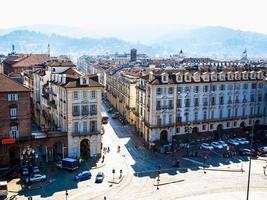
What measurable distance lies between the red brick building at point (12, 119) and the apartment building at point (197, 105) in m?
31.3

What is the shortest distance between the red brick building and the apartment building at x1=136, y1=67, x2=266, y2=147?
3127 cm

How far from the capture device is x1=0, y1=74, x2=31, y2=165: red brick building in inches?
3191

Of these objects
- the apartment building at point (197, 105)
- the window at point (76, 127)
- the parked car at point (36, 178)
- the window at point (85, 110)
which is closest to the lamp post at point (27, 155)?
the parked car at point (36, 178)

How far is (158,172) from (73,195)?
19.9 meters

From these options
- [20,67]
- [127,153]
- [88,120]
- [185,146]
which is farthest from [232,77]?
[20,67]

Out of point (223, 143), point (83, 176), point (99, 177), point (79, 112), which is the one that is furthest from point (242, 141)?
point (83, 176)

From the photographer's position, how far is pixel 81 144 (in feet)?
300

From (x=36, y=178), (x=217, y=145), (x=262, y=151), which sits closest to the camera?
(x=36, y=178)

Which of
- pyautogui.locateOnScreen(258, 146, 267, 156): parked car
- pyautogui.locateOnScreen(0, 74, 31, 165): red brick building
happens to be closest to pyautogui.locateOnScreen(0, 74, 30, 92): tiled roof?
pyautogui.locateOnScreen(0, 74, 31, 165): red brick building

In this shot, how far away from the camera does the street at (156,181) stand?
7031cm

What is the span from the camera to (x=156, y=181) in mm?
76500

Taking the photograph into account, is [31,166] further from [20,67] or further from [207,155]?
[20,67]

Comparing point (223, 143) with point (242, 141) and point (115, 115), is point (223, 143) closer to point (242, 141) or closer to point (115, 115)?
point (242, 141)

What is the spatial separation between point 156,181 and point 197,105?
3388cm
